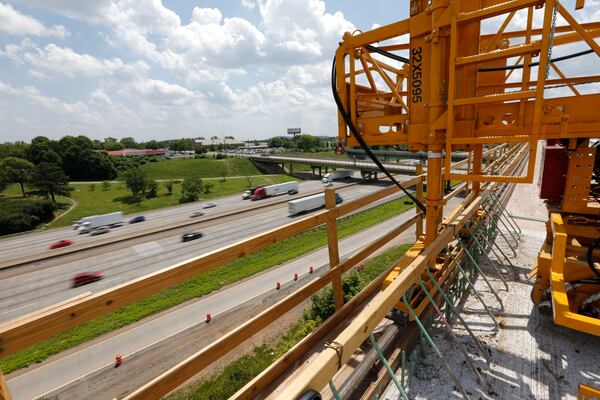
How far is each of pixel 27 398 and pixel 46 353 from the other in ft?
8.35

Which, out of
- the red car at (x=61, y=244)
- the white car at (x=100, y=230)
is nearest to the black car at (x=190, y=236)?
the red car at (x=61, y=244)

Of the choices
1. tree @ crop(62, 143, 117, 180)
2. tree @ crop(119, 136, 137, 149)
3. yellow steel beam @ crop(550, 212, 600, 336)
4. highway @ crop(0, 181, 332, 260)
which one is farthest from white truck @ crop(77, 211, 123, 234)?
tree @ crop(119, 136, 137, 149)

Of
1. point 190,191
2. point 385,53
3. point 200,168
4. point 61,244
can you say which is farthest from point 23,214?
point 385,53

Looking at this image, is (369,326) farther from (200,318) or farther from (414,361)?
(200,318)

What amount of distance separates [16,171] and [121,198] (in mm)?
17441

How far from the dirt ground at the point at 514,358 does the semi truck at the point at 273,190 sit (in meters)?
42.4

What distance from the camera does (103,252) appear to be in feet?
85.1

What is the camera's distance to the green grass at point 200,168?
67.1 metres

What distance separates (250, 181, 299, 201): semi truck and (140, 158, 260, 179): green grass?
81.8ft

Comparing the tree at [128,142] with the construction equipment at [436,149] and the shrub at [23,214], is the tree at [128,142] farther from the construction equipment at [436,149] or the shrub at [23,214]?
the construction equipment at [436,149]

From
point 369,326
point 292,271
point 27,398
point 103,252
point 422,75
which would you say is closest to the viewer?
point 369,326

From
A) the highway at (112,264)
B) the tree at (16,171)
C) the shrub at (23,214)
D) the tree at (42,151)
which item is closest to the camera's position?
the highway at (112,264)

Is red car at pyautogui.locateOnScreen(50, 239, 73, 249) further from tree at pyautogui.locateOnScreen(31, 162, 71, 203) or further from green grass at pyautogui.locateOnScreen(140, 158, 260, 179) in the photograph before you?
green grass at pyautogui.locateOnScreen(140, 158, 260, 179)

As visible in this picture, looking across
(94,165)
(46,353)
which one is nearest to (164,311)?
(46,353)
